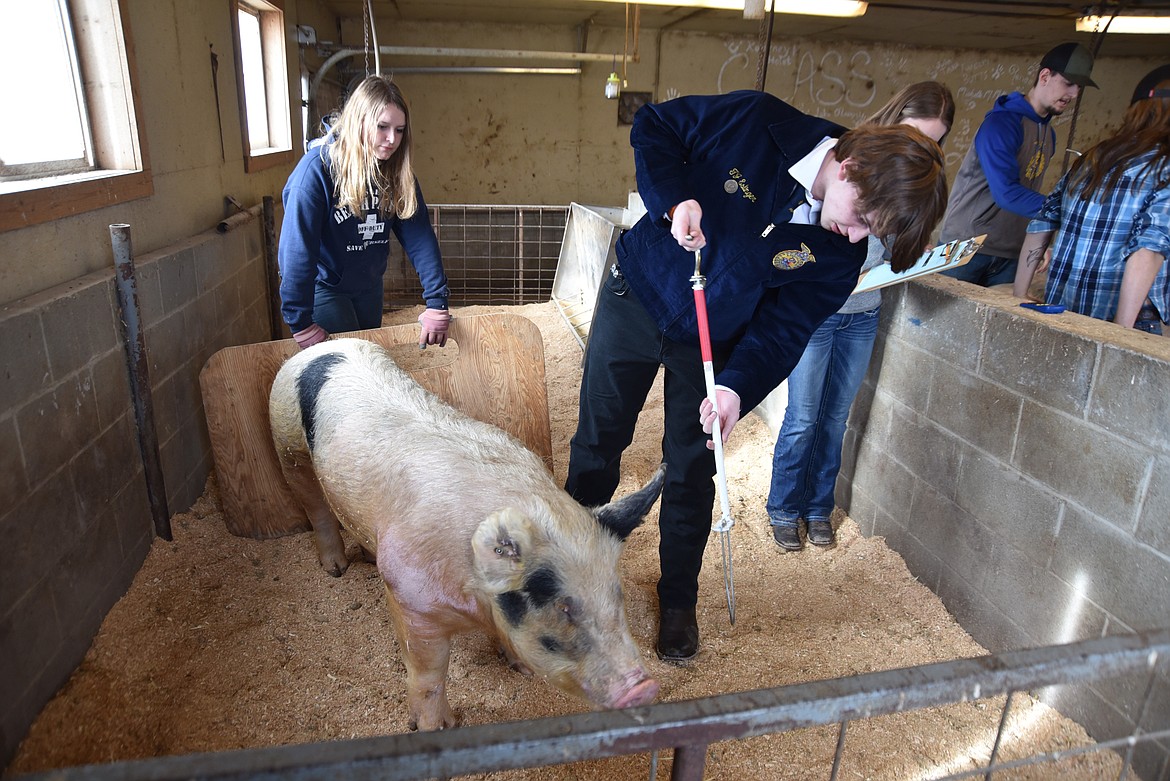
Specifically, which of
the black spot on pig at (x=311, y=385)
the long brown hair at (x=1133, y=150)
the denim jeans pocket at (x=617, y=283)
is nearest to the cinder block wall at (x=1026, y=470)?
the long brown hair at (x=1133, y=150)

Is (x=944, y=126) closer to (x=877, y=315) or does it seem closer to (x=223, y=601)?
(x=877, y=315)

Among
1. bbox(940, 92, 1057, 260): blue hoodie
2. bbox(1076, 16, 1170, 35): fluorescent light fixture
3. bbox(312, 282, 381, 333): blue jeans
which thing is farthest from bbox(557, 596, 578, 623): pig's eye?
bbox(1076, 16, 1170, 35): fluorescent light fixture

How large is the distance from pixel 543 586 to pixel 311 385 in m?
1.52

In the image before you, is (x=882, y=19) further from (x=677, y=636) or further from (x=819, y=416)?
(x=677, y=636)

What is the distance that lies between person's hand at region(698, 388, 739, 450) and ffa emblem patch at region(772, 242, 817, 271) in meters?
0.44

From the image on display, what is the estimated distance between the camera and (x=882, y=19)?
802 centimetres

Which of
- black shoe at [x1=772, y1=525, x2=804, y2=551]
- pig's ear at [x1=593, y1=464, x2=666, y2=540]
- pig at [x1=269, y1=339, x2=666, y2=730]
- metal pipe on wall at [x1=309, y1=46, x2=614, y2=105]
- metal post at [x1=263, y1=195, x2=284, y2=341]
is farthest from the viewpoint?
metal pipe on wall at [x1=309, y1=46, x2=614, y2=105]

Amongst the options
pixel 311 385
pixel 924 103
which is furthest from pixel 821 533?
pixel 311 385

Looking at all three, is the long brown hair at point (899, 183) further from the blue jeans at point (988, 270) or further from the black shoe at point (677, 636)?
the blue jeans at point (988, 270)

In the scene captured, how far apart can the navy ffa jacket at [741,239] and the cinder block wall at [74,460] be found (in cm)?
199

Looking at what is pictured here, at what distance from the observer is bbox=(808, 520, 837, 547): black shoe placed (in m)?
3.73

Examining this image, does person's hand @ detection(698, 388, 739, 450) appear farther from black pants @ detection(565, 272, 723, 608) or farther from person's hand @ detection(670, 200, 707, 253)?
person's hand @ detection(670, 200, 707, 253)

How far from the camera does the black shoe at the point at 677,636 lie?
2861 millimetres

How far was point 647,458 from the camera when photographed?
4613 millimetres
